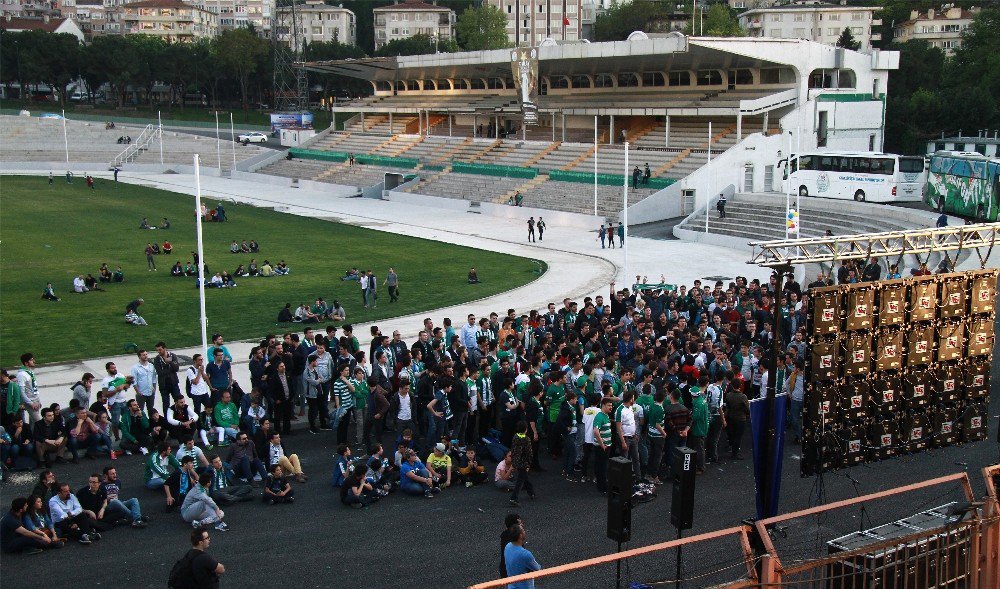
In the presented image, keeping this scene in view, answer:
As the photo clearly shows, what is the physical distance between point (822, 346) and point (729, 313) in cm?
901

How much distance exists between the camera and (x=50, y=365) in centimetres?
2097

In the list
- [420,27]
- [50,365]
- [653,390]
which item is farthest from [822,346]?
[420,27]

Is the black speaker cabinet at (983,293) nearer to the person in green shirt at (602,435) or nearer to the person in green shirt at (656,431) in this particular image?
the person in green shirt at (656,431)

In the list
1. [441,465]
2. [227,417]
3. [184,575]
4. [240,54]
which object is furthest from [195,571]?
[240,54]

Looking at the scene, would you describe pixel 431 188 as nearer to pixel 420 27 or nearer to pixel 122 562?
pixel 122 562

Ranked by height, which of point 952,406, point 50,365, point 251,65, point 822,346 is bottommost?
point 50,365

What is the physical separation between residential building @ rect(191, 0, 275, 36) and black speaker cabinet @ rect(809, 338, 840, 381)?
181 m

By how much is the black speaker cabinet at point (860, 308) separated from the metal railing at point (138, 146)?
7617 centimetres

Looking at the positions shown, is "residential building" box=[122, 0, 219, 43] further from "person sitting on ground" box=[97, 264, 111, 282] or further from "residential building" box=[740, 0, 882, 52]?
"person sitting on ground" box=[97, 264, 111, 282]

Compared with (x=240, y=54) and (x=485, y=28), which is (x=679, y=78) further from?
(x=485, y=28)

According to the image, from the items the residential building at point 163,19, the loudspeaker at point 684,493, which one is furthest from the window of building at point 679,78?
the residential building at point 163,19

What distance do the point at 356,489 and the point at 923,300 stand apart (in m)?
7.61

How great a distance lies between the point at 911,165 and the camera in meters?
44.3

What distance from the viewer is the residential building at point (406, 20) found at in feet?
481
